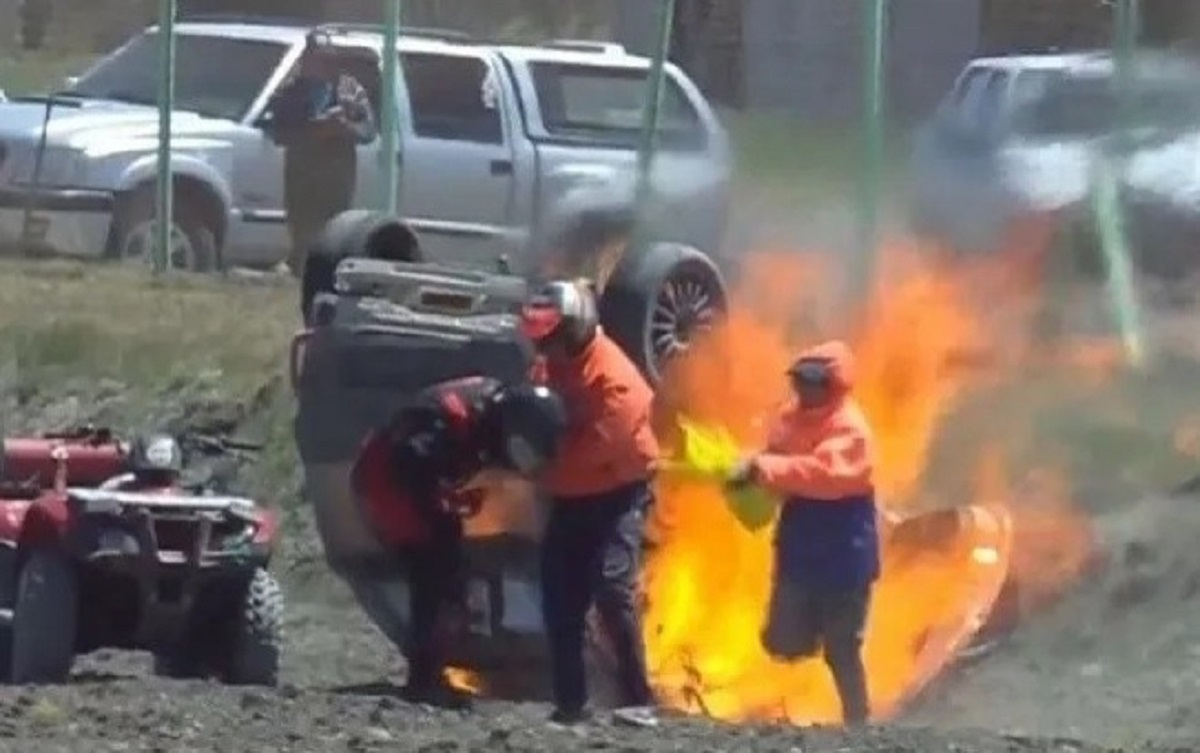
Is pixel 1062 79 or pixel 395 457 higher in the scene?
pixel 1062 79

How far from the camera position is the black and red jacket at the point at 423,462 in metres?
12.8

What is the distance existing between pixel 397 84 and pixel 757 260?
4810 mm

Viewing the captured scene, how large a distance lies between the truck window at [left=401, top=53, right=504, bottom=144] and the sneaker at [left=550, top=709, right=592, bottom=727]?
30.4ft

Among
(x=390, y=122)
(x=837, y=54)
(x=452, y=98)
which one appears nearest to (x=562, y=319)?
(x=837, y=54)

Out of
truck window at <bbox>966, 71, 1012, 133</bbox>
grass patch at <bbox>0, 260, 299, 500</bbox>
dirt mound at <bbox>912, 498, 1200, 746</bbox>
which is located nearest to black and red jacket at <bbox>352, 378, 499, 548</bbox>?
dirt mound at <bbox>912, 498, 1200, 746</bbox>

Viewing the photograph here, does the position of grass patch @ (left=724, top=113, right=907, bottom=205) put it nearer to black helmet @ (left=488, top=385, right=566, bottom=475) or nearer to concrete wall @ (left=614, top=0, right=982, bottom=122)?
concrete wall @ (left=614, top=0, right=982, bottom=122)

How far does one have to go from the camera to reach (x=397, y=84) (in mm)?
20688

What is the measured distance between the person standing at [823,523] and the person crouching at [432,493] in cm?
90

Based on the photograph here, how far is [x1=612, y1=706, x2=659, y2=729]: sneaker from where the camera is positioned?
1207cm

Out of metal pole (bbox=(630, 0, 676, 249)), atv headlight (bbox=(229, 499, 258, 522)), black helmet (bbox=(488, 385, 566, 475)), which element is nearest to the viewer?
black helmet (bbox=(488, 385, 566, 475))

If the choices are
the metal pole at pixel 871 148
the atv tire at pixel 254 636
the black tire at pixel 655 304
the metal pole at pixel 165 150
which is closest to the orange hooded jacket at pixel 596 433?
the black tire at pixel 655 304

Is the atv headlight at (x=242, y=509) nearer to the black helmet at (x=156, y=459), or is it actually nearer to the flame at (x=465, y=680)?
the black helmet at (x=156, y=459)

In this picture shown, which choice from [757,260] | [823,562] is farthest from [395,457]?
[757,260]

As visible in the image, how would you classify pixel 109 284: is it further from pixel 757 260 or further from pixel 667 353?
pixel 667 353
